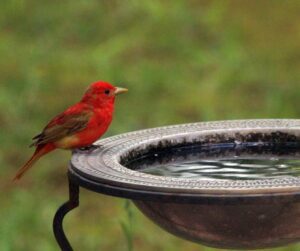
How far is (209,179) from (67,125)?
95 centimetres

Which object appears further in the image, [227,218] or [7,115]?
[7,115]

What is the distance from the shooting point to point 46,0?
10391 mm

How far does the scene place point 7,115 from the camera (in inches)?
332

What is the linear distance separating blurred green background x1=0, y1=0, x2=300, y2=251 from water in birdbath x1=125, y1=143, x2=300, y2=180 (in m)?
2.05

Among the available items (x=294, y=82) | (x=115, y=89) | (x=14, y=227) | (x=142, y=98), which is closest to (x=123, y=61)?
(x=142, y=98)

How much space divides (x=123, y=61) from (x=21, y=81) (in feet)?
2.58

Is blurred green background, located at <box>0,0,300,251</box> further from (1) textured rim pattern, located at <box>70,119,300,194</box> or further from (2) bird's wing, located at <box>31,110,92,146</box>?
(1) textured rim pattern, located at <box>70,119,300,194</box>

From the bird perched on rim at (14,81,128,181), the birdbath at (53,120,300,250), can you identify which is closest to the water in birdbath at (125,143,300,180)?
the birdbath at (53,120,300,250)

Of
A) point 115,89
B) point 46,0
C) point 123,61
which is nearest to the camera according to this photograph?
point 115,89

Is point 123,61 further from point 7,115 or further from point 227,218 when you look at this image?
point 227,218

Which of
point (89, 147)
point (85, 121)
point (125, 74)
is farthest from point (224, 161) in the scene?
point (125, 74)

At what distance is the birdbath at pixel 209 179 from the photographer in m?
3.71

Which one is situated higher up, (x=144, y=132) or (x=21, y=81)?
(x=144, y=132)

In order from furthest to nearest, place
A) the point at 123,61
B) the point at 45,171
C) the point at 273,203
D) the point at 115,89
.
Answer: the point at 123,61
the point at 45,171
the point at 115,89
the point at 273,203
